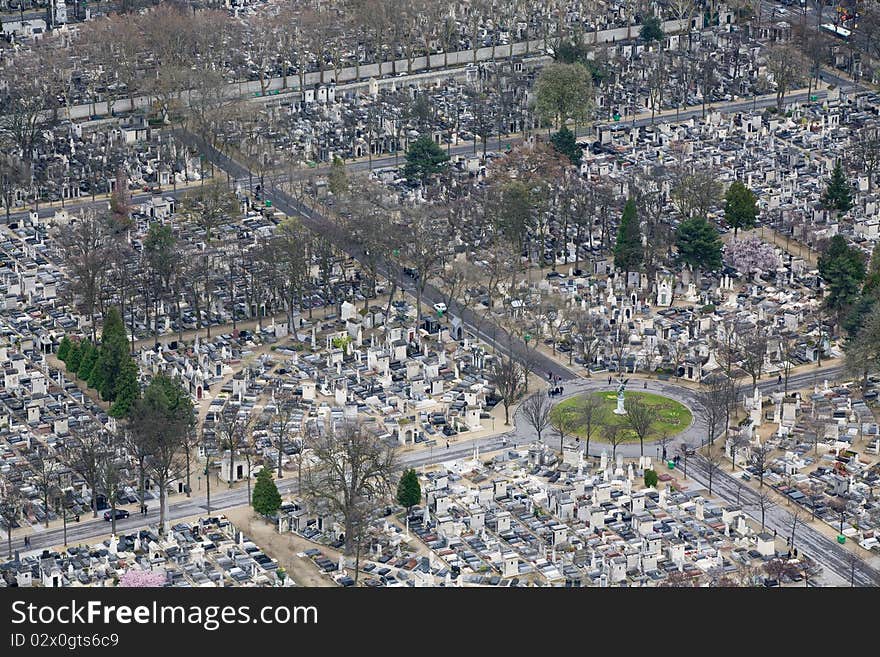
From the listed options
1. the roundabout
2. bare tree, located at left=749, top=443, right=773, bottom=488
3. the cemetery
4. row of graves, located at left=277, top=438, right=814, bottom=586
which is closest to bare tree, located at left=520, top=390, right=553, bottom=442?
the cemetery

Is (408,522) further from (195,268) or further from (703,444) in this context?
(195,268)

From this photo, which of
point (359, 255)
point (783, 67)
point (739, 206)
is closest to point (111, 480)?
point (359, 255)

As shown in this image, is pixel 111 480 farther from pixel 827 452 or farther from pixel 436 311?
pixel 827 452

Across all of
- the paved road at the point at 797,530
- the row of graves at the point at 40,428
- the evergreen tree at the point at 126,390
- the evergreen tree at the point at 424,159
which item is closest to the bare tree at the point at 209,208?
the evergreen tree at the point at 424,159

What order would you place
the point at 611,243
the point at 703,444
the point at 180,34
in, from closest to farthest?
1. the point at 703,444
2. the point at 611,243
3. the point at 180,34

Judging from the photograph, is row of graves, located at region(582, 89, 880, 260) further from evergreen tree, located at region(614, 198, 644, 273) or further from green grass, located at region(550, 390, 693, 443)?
green grass, located at region(550, 390, 693, 443)

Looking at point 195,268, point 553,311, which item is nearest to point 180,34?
point 195,268

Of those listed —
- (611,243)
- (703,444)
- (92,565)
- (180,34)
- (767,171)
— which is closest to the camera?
(92,565)
